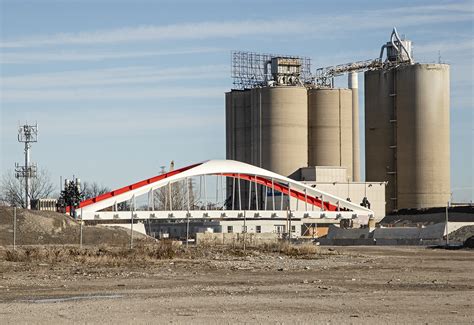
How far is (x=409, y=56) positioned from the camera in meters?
138

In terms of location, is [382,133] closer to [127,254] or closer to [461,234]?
[461,234]

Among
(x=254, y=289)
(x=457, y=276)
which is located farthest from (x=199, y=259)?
(x=254, y=289)

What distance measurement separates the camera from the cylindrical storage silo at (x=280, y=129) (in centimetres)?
13112

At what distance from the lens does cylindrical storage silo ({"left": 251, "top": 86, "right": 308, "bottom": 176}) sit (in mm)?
131125

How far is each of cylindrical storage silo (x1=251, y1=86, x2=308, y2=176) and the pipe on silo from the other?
10.8 m

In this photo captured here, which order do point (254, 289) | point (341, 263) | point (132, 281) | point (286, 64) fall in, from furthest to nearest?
point (286, 64), point (341, 263), point (132, 281), point (254, 289)

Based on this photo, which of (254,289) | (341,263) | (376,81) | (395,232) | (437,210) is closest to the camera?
(254,289)

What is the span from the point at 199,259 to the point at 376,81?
90221 millimetres

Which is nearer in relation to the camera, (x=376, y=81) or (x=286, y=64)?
(x=376, y=81)

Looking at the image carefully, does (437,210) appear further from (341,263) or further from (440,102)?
(341,263)

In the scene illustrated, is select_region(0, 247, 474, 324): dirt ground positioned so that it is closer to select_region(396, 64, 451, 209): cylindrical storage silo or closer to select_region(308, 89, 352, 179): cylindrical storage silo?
select_region(396, 64, 451, 209): cylindrical storage silo

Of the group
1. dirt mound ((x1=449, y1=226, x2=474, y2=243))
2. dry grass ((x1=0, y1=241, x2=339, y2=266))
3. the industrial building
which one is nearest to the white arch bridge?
the industrial building

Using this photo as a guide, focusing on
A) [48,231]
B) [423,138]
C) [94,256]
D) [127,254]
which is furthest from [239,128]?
[94,256]

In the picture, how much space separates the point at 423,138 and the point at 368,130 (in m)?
8.34
